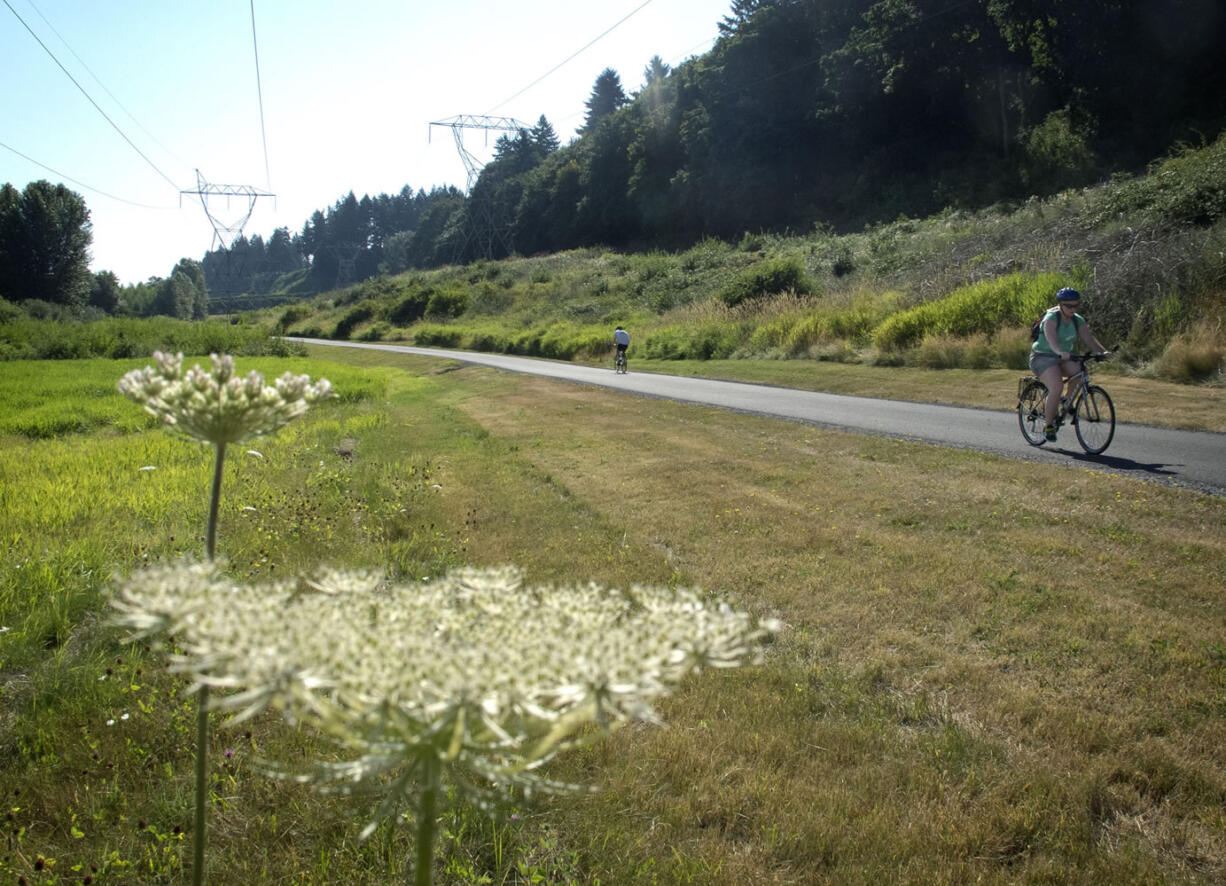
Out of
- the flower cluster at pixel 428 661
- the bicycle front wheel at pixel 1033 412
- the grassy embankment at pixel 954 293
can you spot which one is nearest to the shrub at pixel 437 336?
the grassy embankment at pixel 954 293

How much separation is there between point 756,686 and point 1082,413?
843cm

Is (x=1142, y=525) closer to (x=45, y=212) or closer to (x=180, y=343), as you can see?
(x=180, y=343)

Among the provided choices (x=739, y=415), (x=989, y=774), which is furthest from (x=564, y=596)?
(x=739, y=415)

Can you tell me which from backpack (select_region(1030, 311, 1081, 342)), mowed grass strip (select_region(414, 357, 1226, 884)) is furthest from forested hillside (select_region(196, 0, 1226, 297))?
mowed grass strip (select_region(414, 357, 1226, 884))

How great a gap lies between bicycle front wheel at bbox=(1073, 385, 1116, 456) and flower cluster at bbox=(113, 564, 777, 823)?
35.5 ft

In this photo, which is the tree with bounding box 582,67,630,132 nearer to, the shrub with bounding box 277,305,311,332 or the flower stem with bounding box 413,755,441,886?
the shrub with bounding box 277,305,311,332

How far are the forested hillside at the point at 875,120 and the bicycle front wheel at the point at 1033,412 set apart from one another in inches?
1289

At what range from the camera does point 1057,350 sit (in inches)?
413

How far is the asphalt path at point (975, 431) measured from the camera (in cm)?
890

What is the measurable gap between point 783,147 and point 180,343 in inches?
1856

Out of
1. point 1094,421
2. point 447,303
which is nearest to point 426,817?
point 1094,421

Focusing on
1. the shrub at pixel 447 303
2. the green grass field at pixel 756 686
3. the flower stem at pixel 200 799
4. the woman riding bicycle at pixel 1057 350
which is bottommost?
the green grass field at pixel 756 686

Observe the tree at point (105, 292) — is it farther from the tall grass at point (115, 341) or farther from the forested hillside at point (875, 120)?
the tall grass at point (115, 341)

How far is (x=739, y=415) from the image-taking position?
47.2 ft
